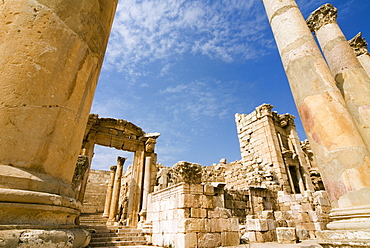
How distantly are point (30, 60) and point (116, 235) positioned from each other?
8137 millimetres

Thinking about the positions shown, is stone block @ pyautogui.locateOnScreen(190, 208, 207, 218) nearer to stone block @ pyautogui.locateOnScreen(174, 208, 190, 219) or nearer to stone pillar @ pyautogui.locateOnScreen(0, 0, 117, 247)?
stone block @ pyautogui.locateOnScreen(174, 208, 190, 219)

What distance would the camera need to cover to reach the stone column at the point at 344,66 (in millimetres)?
4629

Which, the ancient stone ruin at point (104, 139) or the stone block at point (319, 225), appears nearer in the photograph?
the ancient stone ruin at point (104, 139)

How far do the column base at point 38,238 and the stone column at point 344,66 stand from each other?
5.50 m

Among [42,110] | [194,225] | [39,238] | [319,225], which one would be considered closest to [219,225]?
[194,225]

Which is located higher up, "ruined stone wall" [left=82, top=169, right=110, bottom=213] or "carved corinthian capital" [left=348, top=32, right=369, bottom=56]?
"carved corinthian capital" [left=348, top=32, right=369, bottom=56]

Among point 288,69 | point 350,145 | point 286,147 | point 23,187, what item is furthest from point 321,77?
point 286,147

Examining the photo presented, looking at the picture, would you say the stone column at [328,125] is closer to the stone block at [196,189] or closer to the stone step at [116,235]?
the stone block at [196,189]

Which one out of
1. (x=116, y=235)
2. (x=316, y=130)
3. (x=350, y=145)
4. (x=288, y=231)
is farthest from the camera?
(x=116, y=235)

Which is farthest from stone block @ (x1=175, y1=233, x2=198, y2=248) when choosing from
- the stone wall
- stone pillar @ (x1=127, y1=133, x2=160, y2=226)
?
stone pillar @ (x1=127, y1=133, x2=160, y2=226)

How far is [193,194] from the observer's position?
6.11 meters

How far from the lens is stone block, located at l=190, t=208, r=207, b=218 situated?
5.88 metres

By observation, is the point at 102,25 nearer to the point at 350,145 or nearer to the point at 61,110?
the point at 61,110

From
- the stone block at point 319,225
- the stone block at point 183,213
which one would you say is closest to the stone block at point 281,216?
the stone block at point 319,225
